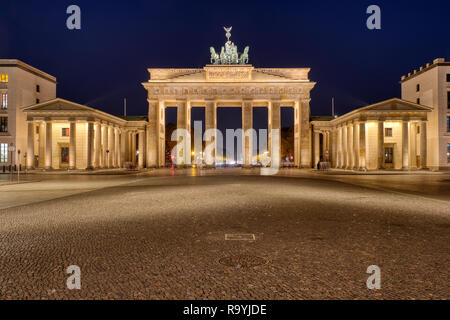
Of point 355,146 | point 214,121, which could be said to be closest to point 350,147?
point 355,146

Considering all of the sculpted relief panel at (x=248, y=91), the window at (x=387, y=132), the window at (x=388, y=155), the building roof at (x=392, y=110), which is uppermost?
the sculpted relief panel at (x=248, y=91)

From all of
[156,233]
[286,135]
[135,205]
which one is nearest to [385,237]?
[156,233]

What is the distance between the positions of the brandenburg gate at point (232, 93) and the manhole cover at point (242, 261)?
5392 cm

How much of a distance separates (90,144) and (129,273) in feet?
156

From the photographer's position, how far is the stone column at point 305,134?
60881 millimetres

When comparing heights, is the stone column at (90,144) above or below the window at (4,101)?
below

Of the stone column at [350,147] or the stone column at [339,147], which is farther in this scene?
the stone column at [339,147]

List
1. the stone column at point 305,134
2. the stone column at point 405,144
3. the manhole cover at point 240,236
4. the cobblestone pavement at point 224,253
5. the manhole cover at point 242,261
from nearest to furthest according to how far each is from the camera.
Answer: the cobblestone pavement at point 224,253, the manhole cover at point 242,261, the manhole cover at point 240,236, the stone column at point 405,144, the stone column at point 305,134

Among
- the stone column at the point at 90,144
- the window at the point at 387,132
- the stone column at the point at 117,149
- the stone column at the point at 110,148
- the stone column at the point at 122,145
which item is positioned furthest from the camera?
the stone column at the point at 122,145

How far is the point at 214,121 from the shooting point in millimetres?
60719

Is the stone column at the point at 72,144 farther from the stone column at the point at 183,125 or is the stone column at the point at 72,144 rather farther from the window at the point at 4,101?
the stone column at the point at 183,125

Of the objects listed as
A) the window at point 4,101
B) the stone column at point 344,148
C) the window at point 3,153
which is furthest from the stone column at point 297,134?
the window at point 4,101

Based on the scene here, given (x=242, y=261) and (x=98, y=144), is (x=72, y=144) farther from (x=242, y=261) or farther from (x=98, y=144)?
(x=242, y=261)
